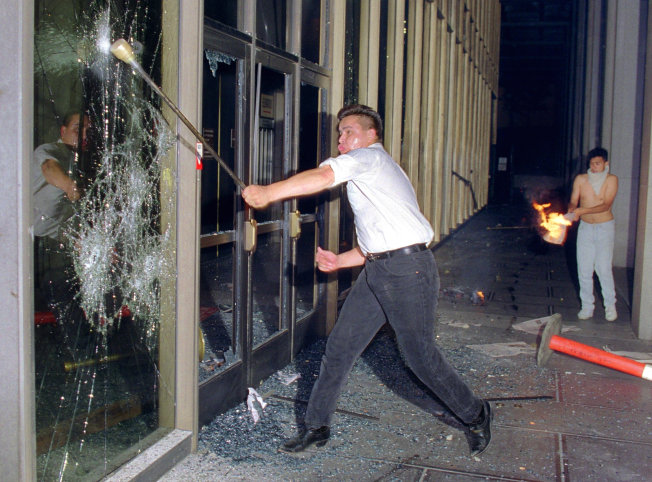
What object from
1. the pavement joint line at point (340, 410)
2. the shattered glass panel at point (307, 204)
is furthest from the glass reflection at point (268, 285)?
the pavement joint line at point (340, 410)

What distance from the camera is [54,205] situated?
2990 millimetres

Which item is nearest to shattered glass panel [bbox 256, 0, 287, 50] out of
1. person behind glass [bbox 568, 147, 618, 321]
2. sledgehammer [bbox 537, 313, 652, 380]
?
sledgehammer [bbox 537, 313, 652, 380]

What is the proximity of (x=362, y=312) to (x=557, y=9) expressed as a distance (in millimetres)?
27131

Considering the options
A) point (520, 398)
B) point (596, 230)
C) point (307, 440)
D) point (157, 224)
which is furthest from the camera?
point (596, 230)

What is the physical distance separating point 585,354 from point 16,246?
432cm

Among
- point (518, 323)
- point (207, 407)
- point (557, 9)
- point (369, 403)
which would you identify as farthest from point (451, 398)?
point (557, 9)

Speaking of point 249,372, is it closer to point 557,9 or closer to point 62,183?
point 62,183

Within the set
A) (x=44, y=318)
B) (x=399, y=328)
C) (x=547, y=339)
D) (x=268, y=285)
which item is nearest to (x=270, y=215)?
(x=268, y=285)

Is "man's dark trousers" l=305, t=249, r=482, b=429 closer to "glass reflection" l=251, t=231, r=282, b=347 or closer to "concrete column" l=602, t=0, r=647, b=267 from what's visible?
"glass reflection" l=251, t=231, r=282, b=347

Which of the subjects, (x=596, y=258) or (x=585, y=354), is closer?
(x=585, y=354)

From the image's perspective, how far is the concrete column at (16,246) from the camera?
261 cm

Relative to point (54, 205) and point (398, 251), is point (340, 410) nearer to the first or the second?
point (398, 251)

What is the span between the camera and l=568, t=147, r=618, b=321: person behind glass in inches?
297

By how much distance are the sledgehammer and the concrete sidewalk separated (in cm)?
13
